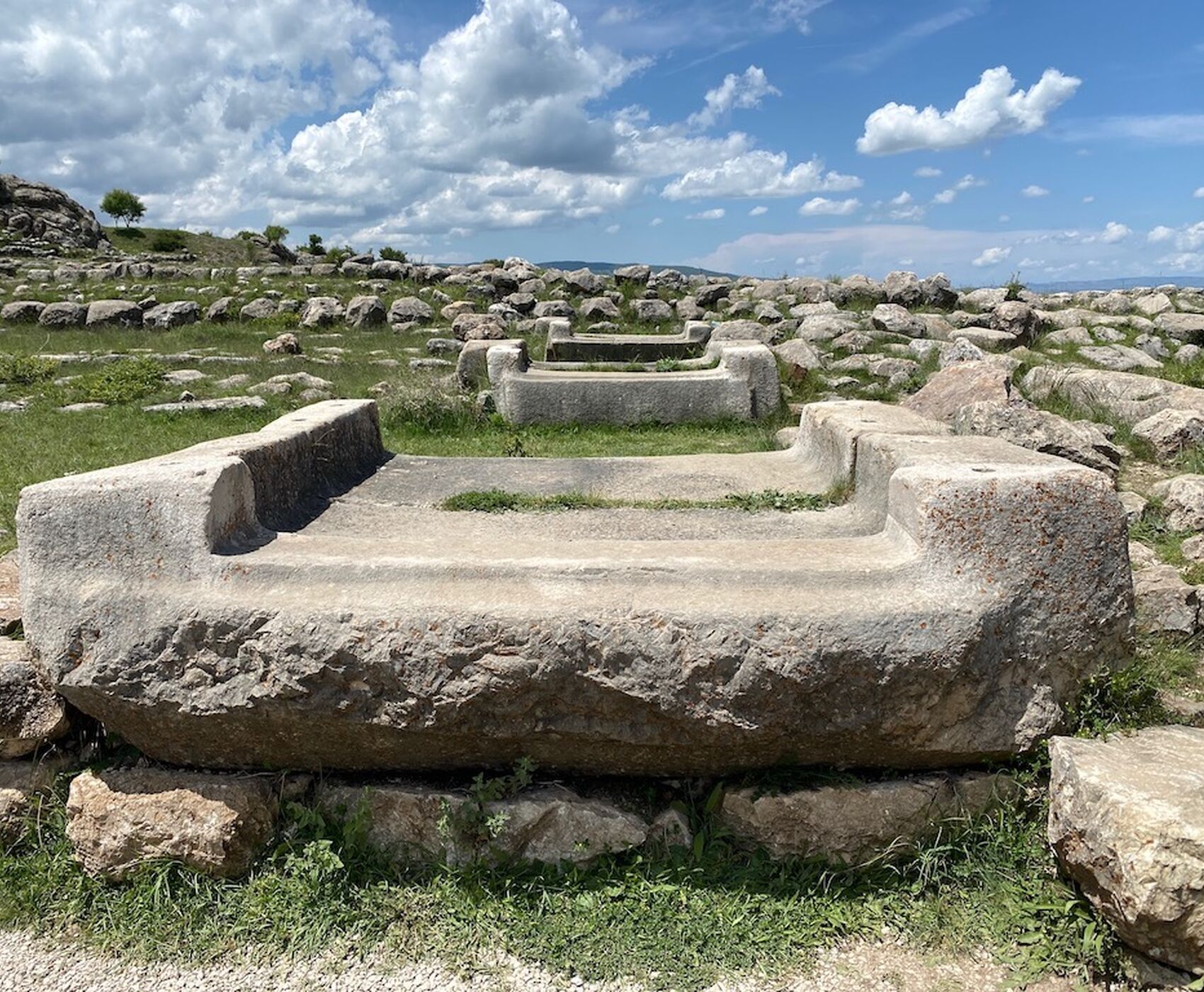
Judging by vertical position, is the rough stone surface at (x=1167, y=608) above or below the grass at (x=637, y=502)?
below

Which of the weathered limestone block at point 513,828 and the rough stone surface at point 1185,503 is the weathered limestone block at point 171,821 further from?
the rough stone surface at point 1185,503

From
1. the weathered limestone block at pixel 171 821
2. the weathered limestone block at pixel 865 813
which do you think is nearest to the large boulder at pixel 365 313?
the weathered limestone block at pixel 171 821

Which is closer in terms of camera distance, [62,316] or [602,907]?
[602,907]

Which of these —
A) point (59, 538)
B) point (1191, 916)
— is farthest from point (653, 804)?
point (59, 538)

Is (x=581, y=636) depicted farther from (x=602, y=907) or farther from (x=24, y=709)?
(x=24, y=709)

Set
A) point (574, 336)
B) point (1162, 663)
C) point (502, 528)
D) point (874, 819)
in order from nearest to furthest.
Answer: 1. point (874, 819)
2. point (1162, 663)
3. point (502, 528)
4. point (574, 336)

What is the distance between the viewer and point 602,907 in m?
2.74

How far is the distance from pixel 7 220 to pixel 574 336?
30.5 meters

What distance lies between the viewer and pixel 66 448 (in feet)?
23.6

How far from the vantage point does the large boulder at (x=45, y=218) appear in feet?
104

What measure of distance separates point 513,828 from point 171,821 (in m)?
1.07

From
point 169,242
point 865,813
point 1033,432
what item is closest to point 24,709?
point 865,813

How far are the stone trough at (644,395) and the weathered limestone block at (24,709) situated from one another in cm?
533

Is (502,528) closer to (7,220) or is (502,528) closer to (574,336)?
(574,336)
